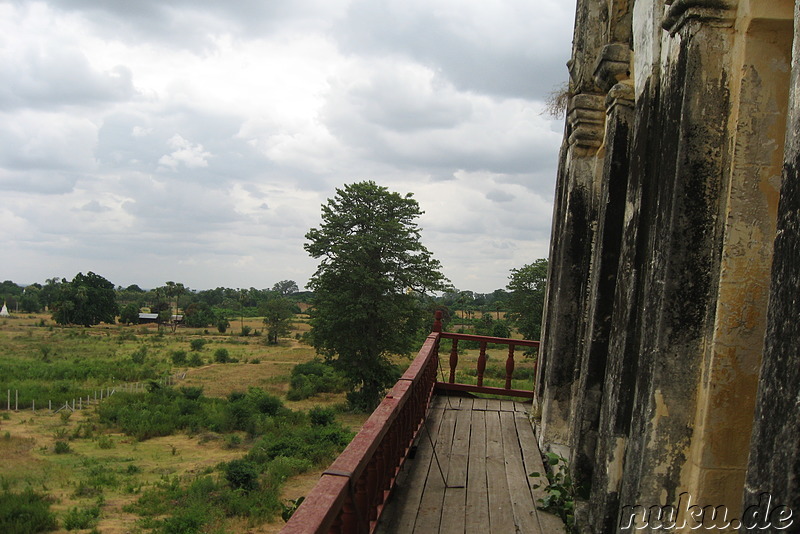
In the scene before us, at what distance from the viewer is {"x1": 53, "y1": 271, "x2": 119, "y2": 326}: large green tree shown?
6200 centimetres

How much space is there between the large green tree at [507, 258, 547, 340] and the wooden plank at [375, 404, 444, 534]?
2829cm

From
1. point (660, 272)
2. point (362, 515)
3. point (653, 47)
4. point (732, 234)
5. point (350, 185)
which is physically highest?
point (350, 185)

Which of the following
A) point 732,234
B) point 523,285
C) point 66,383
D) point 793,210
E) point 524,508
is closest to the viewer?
point 793,210

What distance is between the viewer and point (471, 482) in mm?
4824

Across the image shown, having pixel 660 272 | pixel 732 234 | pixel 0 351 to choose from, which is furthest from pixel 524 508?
pixel 0 351

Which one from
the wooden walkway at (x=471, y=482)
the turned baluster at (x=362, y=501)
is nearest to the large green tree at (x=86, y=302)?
the wooden walkway at (x=471, y=482)

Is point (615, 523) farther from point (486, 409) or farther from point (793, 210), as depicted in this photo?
point (486, 409)

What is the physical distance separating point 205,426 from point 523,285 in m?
20.2

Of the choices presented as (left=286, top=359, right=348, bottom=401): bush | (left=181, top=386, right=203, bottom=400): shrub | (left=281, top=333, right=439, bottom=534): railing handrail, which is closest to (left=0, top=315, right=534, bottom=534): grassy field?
(left=286, top=359, right=348, bottom=401): bush

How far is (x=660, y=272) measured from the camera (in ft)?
8.42

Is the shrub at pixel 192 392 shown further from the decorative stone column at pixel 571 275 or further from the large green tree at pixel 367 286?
the decorative stone column at pixel 571 275

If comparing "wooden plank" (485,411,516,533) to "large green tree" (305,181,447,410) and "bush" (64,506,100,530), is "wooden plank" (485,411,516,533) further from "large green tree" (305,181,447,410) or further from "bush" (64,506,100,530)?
"large green tree" (305,181,447,410)

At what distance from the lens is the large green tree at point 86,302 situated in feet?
203

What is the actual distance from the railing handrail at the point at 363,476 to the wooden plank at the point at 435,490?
0.30 metres
